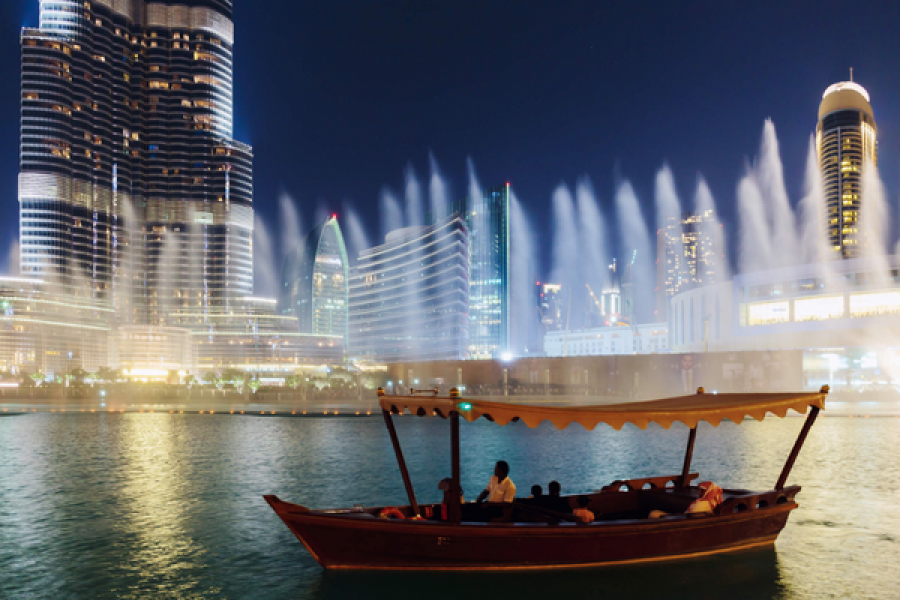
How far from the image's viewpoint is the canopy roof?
13289mm

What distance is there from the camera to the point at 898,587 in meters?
14.5

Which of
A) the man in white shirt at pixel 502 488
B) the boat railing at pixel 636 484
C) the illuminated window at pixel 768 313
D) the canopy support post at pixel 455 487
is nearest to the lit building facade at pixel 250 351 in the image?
the illuminated window at pixel 768 313

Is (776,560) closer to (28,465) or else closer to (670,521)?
(670,521)

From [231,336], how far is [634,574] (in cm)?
18110

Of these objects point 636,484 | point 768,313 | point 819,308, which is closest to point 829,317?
point 819,308

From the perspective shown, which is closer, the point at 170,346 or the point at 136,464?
the point at 136,464

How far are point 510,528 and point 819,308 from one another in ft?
341

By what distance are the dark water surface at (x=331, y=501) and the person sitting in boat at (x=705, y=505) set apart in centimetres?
118

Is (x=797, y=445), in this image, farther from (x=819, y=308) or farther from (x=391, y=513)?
(x=819, y=308)

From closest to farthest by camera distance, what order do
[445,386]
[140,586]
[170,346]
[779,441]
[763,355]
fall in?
[140,586] → [779,441] → [763,355] → [445,386] → [170,346]

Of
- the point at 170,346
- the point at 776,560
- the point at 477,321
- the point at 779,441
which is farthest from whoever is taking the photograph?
the point at 477,321

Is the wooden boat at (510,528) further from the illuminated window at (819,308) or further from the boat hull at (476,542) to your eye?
the illuminated window at (819,308)

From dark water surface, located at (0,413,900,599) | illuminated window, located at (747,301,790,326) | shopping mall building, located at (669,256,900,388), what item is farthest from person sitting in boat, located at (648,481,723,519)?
illuminated window, located at (747,301,790,326)

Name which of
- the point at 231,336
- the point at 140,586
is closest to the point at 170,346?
the point at 231,336
